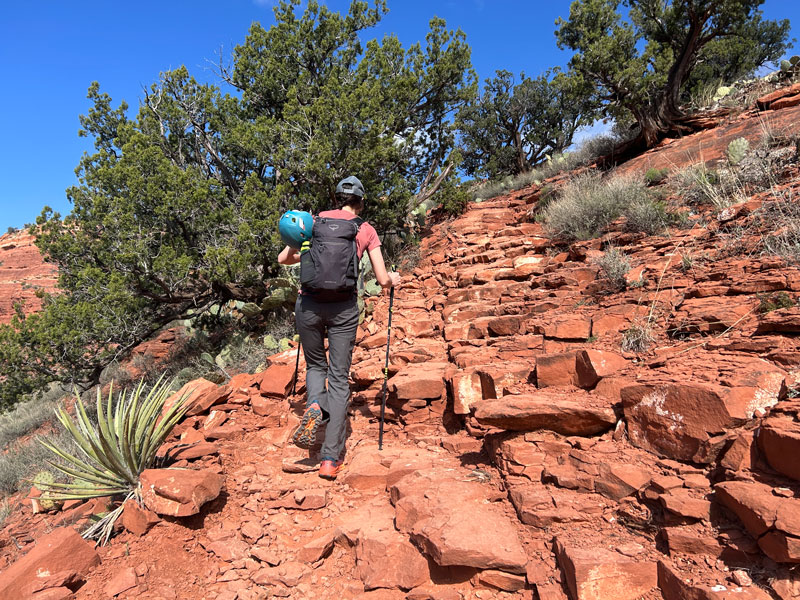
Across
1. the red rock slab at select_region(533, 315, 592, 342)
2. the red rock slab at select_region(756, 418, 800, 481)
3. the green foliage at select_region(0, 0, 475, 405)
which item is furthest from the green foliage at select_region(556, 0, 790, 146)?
the red rock slab at select_region(756, 418, 800, 481)

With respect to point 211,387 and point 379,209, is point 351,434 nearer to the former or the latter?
point 211,387

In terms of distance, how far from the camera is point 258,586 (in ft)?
8.50

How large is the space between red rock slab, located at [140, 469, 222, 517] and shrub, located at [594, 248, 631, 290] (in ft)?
13.8

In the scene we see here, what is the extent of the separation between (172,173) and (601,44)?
8821mm

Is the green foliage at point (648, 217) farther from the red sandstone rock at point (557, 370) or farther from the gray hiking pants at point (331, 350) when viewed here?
the gray hiking pants at point (331, 350)

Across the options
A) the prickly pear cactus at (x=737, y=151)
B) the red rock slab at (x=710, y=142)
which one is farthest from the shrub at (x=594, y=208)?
the prickly pear cactus at (x=737, y=151)

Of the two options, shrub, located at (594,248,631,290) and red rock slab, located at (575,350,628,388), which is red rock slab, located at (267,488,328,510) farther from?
shrub, located at (594,248,631,290)

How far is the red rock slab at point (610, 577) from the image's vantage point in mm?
2029

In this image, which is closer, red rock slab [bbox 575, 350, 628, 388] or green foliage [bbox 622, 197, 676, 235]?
red rock slab [bbox 575, 350, 628, 388]

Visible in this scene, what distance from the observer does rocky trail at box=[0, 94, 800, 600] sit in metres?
2.09

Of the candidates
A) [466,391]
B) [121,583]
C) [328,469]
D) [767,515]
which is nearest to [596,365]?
[466,391]

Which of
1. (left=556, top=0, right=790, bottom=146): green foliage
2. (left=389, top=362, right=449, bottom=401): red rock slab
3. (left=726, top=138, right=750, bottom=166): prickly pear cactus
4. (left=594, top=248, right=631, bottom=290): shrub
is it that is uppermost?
(left=556, top=0, right=790, bottom=146): green foliage

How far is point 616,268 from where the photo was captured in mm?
4973

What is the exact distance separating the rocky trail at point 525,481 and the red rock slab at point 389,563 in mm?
11
